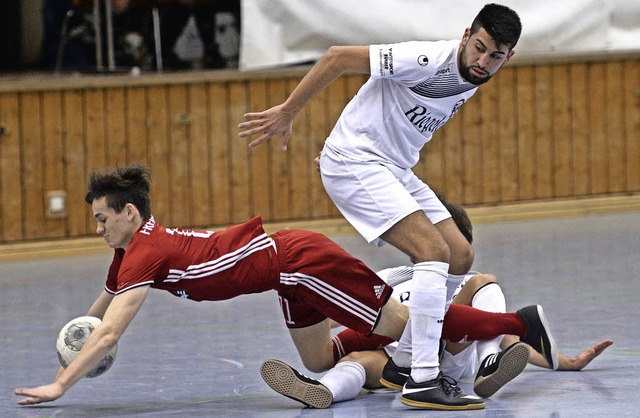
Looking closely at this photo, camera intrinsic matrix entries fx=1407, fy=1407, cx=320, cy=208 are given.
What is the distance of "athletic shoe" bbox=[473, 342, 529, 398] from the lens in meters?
5.44

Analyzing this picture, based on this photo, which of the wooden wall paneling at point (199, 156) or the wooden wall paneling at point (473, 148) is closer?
the wooden wall paneling at point (199, 156)

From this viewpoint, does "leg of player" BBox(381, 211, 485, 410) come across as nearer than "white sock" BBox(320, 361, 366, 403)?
Yes

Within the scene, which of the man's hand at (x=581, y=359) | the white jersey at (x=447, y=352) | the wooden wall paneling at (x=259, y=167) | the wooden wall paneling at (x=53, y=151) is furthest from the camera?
the wooden wall paneling at (x=259, y=167)

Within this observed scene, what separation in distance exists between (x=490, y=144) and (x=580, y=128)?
905 mm

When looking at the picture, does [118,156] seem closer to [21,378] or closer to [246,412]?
[21,378]

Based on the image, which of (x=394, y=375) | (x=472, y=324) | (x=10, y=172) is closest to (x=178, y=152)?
(x=10, y=172)

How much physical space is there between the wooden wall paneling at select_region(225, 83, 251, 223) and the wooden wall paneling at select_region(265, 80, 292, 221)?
209 mm

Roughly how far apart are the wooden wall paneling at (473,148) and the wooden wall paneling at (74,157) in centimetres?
323

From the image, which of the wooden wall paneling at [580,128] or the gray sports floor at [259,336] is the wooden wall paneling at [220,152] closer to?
the gray sports floor at [259,336]

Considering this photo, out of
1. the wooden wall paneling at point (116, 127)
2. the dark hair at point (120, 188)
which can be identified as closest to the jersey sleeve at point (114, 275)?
the dark hair at point (120, 188)

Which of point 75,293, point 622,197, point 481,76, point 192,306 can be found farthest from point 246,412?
point 622,197

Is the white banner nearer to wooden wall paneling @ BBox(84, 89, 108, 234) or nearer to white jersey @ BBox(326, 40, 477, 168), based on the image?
wooden wall paneling @ BBox(84, 89, 108, 234)

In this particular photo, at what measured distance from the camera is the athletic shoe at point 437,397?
5348mm

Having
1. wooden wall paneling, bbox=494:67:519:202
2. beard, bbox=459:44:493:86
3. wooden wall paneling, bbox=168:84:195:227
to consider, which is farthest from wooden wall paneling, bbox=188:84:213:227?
beard, bbox=459:44:493:86
